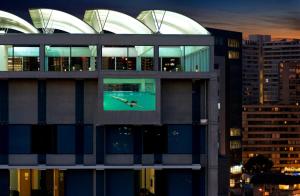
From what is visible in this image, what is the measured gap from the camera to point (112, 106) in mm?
29219

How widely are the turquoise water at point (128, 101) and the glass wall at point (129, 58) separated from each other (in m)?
1.03

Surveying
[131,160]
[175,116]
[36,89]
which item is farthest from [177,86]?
[36,89]

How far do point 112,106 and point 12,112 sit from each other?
150 inches

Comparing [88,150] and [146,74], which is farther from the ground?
[146,74]

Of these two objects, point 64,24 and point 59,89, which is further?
point 64,24

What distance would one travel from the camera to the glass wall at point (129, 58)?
2944 centimetres

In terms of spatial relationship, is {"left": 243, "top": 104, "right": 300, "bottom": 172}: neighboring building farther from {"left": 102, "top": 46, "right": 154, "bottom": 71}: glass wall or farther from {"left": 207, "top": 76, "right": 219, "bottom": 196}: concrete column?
{"left": 102, "top": 46, "right": 154, "bottom": 71}: glass wall

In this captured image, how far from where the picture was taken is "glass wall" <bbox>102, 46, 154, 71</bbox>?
96.6ft

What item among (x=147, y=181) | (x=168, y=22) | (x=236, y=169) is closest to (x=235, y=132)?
(x=236, y=169)

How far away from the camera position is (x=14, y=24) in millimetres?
31172

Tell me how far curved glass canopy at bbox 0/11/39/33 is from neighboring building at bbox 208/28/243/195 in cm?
Result: 10634

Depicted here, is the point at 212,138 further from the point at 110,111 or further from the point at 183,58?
the point at 110,111

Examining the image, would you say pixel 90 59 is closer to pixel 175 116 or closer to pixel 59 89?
pixel 59 89

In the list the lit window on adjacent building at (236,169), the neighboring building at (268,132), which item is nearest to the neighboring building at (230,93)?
the lit window on adjacent building at (236,169)
